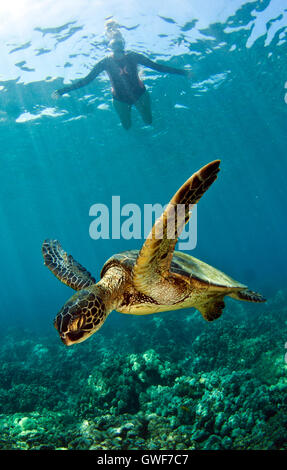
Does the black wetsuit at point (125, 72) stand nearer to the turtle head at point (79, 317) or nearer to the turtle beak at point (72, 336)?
the turtle head at point (79, 317)

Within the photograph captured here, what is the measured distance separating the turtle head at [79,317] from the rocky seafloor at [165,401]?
6.29 feet

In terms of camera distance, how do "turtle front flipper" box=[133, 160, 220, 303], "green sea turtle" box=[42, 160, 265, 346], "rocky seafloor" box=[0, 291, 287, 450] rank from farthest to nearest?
"rocky seafloor" box=[0, 291, 287, 450] < "green sea turtle" box=[42, 160, 265, 346] < "turtle front flipper" box=[133, 160, 220, 303]

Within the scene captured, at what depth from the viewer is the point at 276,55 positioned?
15.2 meters

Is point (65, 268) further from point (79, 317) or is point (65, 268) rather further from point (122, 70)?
point (122, 70)

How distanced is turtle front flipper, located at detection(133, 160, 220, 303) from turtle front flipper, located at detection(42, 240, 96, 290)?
1.08m

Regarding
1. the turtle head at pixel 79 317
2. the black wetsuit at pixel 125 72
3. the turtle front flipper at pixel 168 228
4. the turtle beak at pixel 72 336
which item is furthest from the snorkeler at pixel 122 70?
the turtle beak at pixel 72 336

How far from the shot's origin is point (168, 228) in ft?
7.12

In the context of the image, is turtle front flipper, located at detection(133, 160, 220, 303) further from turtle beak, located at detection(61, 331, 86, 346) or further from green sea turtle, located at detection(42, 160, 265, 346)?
turtle beak, located at detection(61, 331, 86, 346)

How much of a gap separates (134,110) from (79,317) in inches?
663

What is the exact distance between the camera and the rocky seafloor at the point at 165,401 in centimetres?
345

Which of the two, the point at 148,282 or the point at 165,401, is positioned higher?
the point at 148,282

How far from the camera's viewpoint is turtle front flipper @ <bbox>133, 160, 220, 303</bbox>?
6.39 feet

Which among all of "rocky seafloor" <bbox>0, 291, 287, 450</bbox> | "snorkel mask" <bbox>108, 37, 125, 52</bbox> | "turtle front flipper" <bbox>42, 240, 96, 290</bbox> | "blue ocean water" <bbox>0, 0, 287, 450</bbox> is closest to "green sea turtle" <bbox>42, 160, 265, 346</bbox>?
"turtle front flipper" <bbox>42, 240, 96, 290</bbox>

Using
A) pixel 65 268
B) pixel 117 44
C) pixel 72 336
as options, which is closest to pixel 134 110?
pixel 117 44
